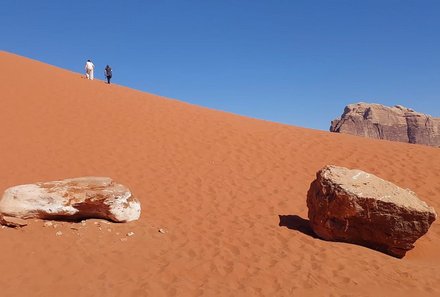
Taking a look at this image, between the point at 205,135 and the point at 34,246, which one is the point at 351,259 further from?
the point at 205,135

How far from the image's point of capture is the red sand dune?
4.80 meters

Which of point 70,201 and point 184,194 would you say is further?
point 184,194

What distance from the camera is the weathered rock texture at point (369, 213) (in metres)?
5.93

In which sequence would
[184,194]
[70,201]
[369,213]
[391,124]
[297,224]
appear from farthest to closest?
[391,124] < [184,194] < [297,224] < [70,201] < [369,213]

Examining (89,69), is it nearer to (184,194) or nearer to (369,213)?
(184,194)

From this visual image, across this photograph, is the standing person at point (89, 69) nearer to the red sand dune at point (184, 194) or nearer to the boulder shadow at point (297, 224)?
the red sand dune at point (184, 194)

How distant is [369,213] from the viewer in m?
6.07

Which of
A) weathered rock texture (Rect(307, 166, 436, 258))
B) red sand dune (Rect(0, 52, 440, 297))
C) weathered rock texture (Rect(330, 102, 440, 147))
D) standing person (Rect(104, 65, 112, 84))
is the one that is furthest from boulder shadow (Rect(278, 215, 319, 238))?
weathered rock texture (Rect(330, 102, 440, 147))

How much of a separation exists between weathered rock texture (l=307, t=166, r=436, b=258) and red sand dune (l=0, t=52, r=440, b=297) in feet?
0.90

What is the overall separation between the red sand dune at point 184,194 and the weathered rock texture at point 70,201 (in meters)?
0.26

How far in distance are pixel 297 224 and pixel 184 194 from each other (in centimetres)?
300

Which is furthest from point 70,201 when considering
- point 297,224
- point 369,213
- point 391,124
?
point 391,124

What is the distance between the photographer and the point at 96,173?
9.91 meters

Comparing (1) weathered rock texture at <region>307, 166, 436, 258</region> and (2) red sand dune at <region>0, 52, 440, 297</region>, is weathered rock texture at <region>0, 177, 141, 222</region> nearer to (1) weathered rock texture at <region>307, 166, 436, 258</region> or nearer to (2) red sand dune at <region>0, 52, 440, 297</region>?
(2) red sand dune at <region>0, 52, 440, 297</region>
